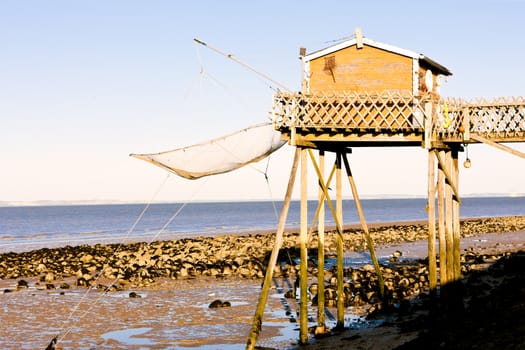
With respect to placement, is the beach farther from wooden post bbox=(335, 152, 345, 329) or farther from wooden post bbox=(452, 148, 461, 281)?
wooden post bbox=(452, 148, 461, 281)

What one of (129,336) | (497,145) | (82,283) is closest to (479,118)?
(497,145)

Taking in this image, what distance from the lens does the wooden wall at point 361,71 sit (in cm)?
2227

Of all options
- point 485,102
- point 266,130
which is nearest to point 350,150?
point 266,130

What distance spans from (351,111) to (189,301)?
13.8m

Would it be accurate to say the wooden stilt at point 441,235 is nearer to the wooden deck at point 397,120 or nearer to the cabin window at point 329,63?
the wooden deck at point 397,120

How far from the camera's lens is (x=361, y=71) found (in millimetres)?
22641

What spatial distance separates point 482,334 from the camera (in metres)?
15.9

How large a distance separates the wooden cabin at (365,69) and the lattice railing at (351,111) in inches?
30.0

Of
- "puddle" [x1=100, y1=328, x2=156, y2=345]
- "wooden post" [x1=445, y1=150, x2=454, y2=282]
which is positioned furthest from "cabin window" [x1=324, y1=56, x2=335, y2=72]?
"puddle" [x1=100, y1=328, x2=156, y2=345]

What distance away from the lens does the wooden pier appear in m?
20.8

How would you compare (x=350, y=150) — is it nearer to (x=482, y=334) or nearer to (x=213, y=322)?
(x=213, y=322)

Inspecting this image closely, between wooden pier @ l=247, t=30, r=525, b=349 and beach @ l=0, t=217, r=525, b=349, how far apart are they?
7.33 ft

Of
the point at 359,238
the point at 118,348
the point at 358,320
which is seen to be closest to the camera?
the point at 118,348

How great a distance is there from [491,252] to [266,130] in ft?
98.0
